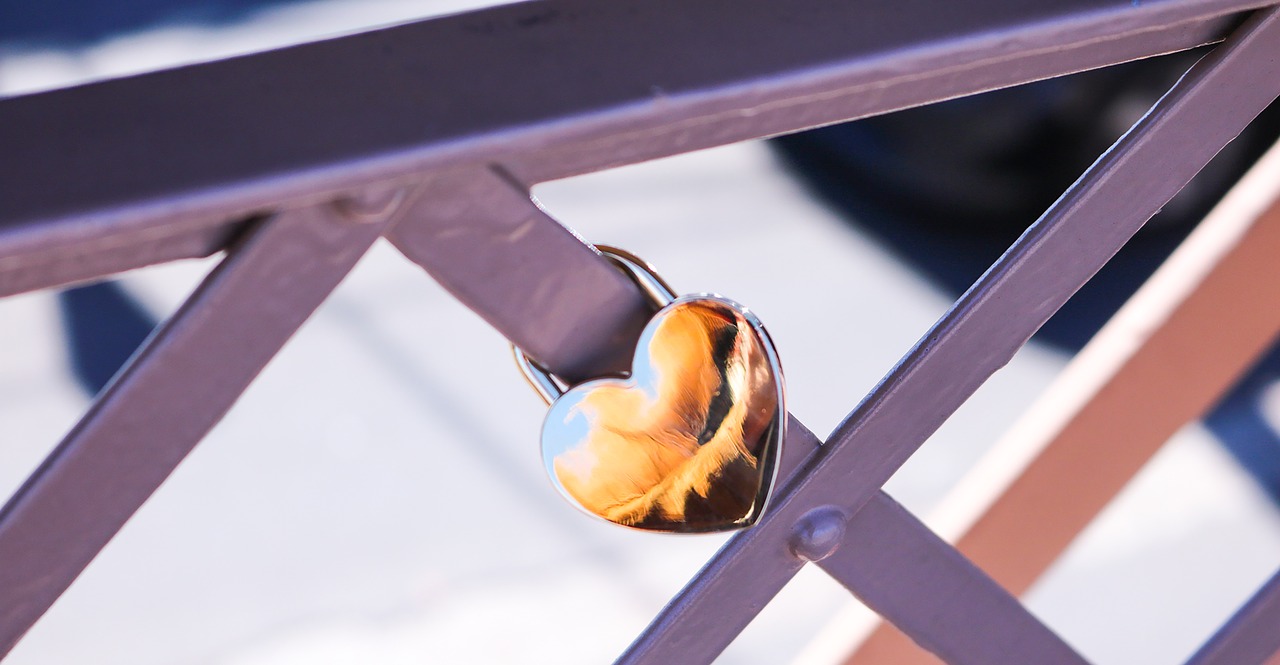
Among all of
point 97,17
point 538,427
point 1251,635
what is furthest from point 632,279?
point 97,17

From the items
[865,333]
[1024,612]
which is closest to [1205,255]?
[1024,612]

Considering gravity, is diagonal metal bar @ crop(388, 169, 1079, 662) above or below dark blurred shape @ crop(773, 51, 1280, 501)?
below

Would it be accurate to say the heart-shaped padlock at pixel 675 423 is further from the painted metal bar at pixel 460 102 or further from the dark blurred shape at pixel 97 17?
the dark blurred shape at pixel 97 17

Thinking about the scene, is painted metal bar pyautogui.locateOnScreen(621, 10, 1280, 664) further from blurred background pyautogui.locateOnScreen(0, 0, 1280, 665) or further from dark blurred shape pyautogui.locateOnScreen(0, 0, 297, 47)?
dark blurred shape pyautogui.locateOnScreen(0, 0, 297, 47)

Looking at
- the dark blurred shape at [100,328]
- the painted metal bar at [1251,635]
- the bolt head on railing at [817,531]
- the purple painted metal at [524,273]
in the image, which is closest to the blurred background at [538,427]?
the dark blurred shape at [100,328]

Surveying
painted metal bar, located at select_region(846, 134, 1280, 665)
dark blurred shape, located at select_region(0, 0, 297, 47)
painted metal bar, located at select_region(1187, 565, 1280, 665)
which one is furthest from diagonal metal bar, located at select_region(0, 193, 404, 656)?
dark blurred shape, located at select_region(0, 0, 297, 47)

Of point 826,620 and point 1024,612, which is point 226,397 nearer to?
point 1024,612

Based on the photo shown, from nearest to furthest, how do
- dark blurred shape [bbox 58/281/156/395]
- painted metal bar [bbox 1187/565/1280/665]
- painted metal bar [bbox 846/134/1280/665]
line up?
painted metal bar [bbox 1187/565/1280/665] → painted metal bar [bbox 846/134/1280/665] → dark blurred shape [bbox 58/281/156/395]
